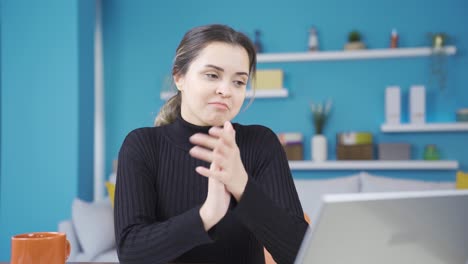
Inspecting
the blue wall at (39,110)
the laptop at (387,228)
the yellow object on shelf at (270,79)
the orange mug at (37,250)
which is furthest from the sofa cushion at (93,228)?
the laptop at (387,228)

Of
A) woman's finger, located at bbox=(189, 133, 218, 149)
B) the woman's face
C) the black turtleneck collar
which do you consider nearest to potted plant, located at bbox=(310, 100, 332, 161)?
the black turtleneck collar

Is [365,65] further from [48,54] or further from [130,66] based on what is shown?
[48,54]

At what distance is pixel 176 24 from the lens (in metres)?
4.56

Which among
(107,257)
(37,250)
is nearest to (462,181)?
(107,257)

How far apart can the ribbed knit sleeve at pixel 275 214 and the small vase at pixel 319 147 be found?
2877 mm

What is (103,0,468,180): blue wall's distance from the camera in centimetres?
419

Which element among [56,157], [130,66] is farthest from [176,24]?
[56,157]

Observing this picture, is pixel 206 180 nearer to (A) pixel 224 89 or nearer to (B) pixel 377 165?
(A) pixel 224 89

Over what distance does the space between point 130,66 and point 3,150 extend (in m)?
1.41

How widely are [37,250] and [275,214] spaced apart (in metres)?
0.44

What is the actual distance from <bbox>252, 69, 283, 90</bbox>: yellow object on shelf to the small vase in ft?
1.81

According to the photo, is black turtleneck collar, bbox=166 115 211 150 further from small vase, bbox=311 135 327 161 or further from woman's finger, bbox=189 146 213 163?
small vase, bbox=311 135 327 161

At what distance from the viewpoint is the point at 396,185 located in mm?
3279

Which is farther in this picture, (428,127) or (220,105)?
(428,127)
